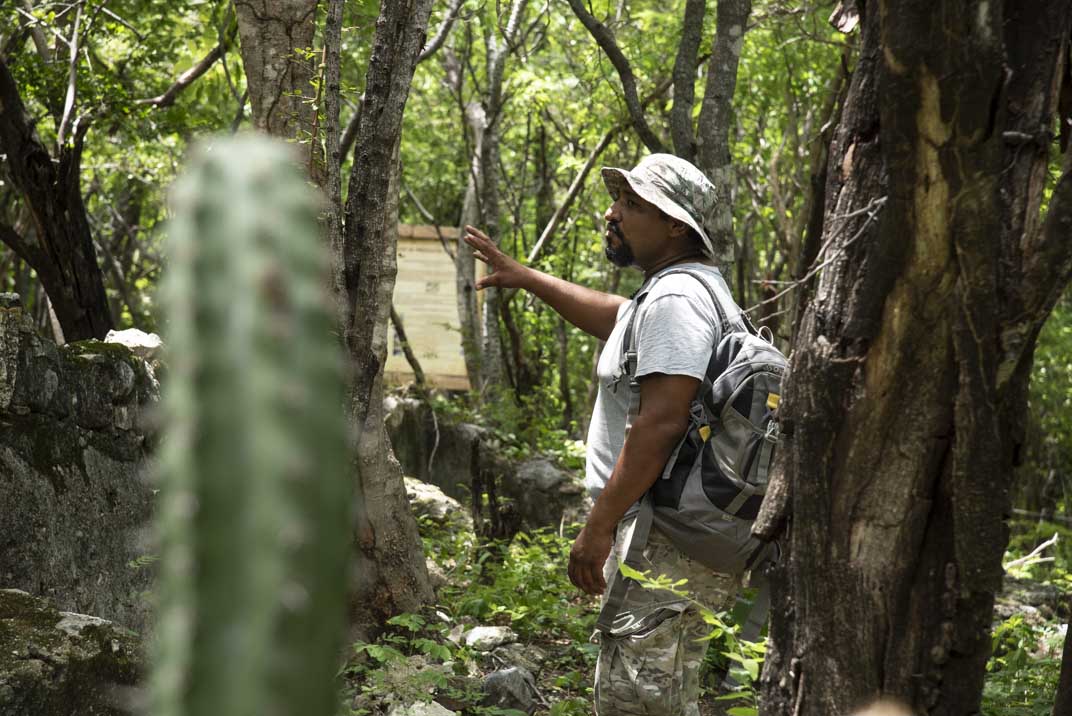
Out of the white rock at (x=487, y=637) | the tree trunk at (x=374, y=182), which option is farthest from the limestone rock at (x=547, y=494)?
the tree trunk at (x=374, y=182)

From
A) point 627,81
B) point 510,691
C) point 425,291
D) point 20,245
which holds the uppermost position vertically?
point 627,81

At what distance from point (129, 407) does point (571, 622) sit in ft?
8.06

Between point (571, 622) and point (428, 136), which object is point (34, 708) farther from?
point (428, 136)

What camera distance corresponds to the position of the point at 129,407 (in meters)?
4.59

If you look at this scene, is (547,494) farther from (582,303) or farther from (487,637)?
(582,303)

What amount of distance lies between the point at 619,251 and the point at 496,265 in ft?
1.59

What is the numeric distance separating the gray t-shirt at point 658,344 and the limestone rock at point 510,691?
1.41 meters

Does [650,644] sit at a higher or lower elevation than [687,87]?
lower

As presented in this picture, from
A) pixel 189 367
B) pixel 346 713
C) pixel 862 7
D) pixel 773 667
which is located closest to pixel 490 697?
pixel 346 713

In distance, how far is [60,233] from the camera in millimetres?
7184

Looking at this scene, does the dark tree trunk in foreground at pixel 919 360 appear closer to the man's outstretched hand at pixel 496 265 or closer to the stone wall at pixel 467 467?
the man's outstretched hand at pixel 496 265

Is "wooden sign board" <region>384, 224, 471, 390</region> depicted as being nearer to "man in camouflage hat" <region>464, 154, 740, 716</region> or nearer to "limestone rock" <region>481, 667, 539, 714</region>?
"limestone rock" <region>481, 667, 539, 714</region>

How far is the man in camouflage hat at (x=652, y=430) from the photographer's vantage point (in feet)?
10.1

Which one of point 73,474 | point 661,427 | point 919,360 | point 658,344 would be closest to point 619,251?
point 658,344
